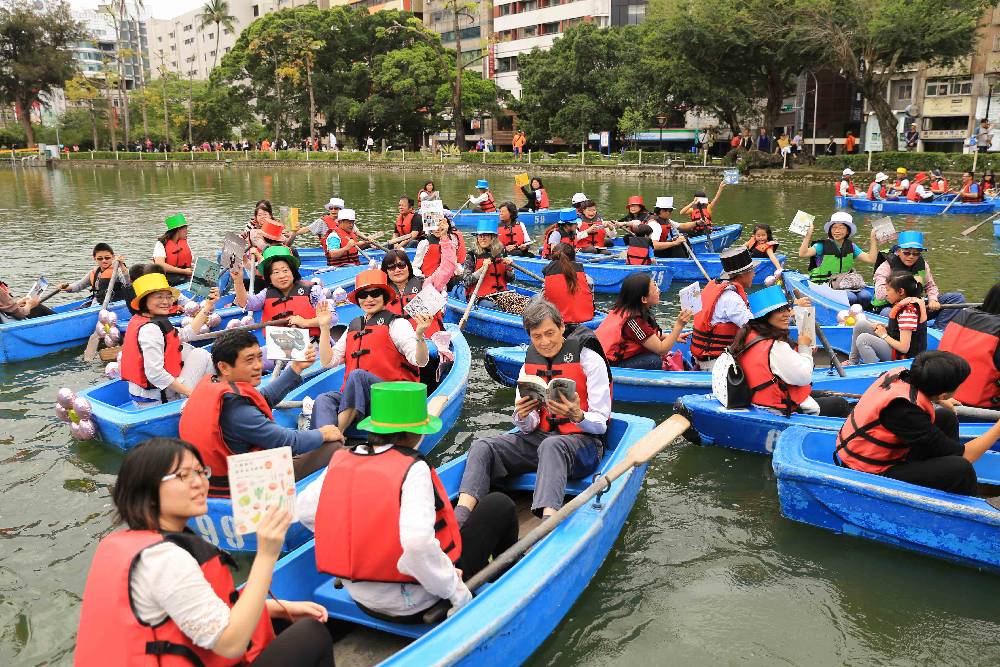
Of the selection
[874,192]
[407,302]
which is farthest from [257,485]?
[874,192]

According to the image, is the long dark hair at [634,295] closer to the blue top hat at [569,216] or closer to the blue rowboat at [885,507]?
the blue rowboat at [885,507]

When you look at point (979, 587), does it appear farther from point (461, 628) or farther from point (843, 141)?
point (843, 141)

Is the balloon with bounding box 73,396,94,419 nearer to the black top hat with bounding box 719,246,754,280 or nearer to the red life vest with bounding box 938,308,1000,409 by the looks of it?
the black top hat with bounding box 719,246,754,280

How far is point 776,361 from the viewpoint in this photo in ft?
19.0

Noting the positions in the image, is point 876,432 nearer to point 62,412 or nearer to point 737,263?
point 737,263

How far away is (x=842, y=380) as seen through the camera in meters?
7.18

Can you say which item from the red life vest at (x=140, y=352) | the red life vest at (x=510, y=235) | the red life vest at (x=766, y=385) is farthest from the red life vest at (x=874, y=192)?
the red life vest at (x=140, y=352)

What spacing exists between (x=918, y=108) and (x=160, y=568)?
44.7 m

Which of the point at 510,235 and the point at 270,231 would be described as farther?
the point at 510,235

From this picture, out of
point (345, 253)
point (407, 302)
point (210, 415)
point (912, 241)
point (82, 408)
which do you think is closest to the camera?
point (210, 415)

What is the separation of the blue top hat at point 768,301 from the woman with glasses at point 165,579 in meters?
4.10

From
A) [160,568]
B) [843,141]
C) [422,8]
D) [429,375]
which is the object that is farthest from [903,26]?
[422,8]

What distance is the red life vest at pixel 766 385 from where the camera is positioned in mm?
5902

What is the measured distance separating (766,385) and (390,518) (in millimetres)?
3874
